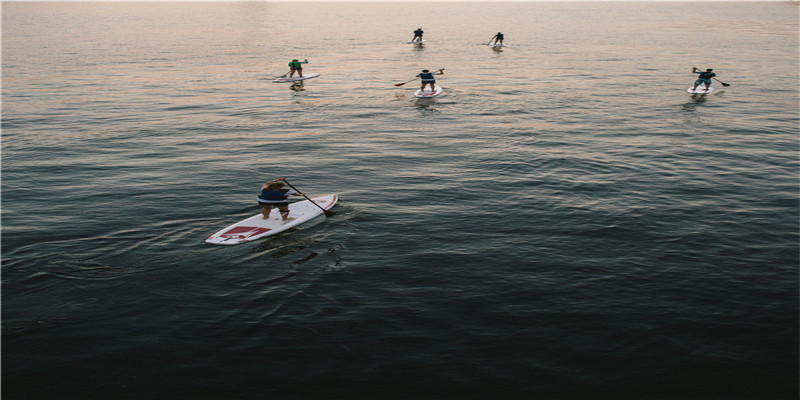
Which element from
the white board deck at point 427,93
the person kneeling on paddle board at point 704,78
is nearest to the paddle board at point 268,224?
the white board deck at point 427,93

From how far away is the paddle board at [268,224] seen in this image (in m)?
17.2

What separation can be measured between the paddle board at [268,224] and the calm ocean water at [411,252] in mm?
359

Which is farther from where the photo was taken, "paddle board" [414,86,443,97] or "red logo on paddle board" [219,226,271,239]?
"paddle board" [414,86,443,97]

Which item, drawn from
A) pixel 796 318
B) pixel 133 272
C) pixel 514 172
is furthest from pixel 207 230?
pixel 796 318

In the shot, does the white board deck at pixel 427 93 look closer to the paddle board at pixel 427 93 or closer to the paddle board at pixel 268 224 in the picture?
the paddle board at pixel 427 93

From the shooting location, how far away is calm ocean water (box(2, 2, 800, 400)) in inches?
449

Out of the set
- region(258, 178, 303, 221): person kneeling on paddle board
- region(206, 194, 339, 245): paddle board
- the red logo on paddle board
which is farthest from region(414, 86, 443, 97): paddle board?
the red logo on paddle board

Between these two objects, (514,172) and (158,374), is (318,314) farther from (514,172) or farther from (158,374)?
(514,172)

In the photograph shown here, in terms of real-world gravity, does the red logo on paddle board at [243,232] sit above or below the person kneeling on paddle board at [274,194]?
below

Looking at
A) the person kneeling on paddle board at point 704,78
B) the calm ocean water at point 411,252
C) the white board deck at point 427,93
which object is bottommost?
→ the calm ocean water at point 411,252

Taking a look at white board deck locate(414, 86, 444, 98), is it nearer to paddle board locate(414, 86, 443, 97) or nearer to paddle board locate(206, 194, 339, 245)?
paddle board locate(414, 86, 443, 97)

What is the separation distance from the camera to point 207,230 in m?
18.2

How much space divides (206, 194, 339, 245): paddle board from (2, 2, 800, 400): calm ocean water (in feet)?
1.18

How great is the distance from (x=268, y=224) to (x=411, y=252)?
455 centimetres
